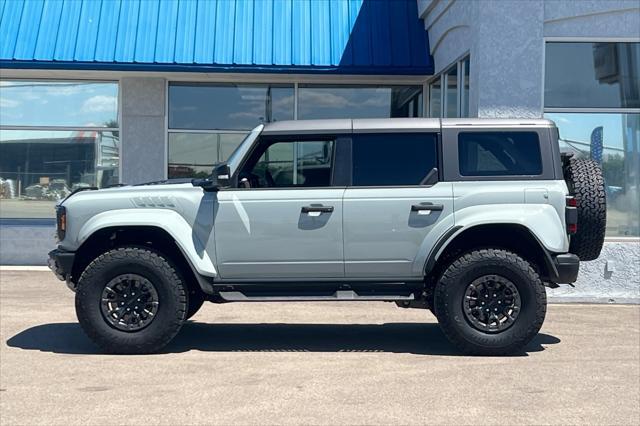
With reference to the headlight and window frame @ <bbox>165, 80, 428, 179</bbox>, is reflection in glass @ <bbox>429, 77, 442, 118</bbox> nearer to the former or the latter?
window frame @ <bbox>165, 80, 428, 179</bbox>

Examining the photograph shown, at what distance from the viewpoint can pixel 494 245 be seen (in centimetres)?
732

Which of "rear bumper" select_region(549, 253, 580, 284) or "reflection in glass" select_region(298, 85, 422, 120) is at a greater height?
"reflection in glass" select_region(298, 85, 422, 120)

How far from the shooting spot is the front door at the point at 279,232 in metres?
7.14

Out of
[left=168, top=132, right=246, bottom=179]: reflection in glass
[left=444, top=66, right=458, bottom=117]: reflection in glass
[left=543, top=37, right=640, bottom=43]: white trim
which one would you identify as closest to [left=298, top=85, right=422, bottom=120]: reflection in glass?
[left=168, top=132, right=246, bottom=179]: reflection in glass

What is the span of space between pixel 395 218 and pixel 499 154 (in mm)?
1170

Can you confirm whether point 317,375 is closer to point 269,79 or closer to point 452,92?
point 452,92

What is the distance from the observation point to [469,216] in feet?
23.2

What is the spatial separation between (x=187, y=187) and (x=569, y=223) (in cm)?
355

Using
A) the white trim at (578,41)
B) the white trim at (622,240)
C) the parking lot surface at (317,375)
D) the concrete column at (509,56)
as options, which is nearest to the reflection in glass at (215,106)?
the concrete column at (509,56)

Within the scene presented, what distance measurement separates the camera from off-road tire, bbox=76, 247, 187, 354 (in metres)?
7.00

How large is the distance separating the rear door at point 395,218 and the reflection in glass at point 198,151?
645 cm

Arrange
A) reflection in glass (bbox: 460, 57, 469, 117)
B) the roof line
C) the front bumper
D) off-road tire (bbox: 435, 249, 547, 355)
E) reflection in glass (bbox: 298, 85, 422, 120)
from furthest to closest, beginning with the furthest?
reflection in glass (bbox: 298, 85, 422, 120) < the roof line < reflection in glass (bbox: 460, 57, 469, 117) < the front bumper < off-road tire (bbox: 435, 249, 547, 355)

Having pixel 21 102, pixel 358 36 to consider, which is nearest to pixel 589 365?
pixel 358 36

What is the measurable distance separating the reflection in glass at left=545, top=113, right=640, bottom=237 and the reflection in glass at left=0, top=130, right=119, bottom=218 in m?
7.58
